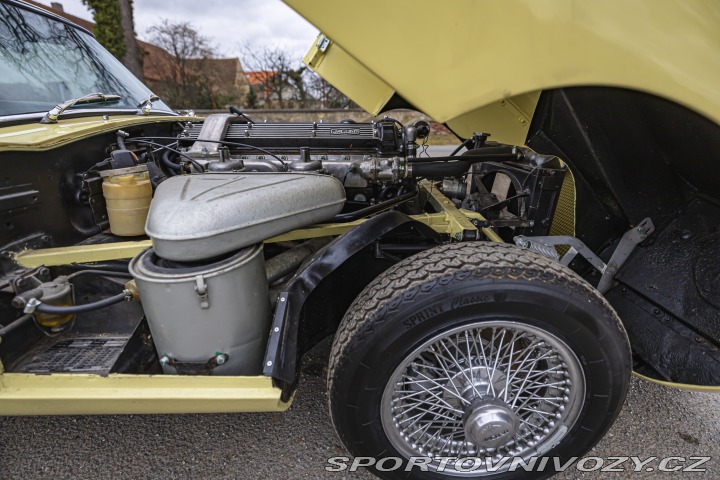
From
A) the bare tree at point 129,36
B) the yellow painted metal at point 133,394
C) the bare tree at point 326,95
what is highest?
the bare tree at point 129,36

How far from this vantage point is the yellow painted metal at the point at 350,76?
8.73 ft

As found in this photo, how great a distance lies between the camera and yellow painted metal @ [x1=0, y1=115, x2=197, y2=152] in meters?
1.77

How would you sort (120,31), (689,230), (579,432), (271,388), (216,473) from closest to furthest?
(271,388) → (579,432) → (216,473) → (689,230) → (120,31)

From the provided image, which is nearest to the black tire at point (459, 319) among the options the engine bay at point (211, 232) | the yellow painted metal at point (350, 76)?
the engine bay at point (211, 232)

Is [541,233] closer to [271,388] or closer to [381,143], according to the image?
[381,143]

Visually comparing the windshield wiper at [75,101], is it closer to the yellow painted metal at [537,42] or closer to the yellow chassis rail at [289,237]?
the yellow chassis rail at [289,237]

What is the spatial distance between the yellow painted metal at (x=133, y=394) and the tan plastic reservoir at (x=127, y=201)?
0.79 metres

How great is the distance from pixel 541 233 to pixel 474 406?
1.13 meters

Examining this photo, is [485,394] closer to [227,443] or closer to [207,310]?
[207,310]

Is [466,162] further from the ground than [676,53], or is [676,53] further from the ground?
[676,53]

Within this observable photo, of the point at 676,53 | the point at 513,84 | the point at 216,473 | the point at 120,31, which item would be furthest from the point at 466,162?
the point at 120,31

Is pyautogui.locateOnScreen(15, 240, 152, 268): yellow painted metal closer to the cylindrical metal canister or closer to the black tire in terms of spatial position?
the cylindrical metal canister

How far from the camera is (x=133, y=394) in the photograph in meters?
1.50

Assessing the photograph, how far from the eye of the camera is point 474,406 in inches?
63.7
